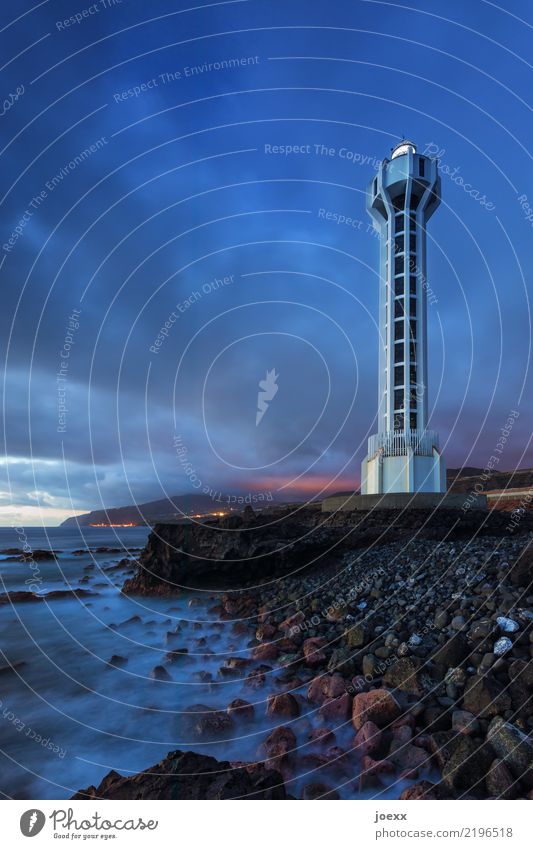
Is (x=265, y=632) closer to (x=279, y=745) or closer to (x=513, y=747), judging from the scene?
(x=279, y=745)

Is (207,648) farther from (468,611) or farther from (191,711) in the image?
(468,611)

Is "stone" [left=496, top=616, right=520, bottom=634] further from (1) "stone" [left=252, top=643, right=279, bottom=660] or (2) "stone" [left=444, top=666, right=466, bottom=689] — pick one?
(1) "stone" [left=252, top=643, right=279, bottom=660]

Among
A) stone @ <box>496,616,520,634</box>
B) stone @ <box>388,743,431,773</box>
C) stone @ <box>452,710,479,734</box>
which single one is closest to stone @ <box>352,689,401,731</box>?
stone @ <box>388,743,431,773</box>

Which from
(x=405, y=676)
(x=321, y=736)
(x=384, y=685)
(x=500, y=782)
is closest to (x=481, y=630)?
(x=405, y=676)

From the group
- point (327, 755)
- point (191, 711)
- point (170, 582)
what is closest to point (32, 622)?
point (170, 582)

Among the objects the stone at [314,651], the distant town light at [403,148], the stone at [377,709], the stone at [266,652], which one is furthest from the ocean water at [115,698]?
the distant town light at [403,148]
